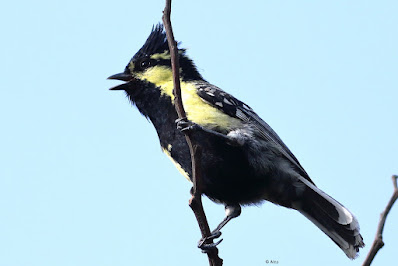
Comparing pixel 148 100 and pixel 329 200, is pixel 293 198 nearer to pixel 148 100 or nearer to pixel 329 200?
pixel 329 200

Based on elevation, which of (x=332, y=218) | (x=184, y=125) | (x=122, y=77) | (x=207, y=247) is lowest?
(x=332, y=218)

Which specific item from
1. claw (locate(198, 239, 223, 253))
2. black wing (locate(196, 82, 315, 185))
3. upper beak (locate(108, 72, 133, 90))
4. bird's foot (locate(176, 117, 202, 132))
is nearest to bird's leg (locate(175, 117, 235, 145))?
bird's foot (locate(176, 117, 202, 132))

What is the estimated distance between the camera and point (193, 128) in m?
4.46

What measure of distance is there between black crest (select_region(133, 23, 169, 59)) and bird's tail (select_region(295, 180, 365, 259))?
72.0 inches

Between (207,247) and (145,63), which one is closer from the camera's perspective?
(207,247)

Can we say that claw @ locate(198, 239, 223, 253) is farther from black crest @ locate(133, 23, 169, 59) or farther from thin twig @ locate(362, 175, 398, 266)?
black crest @ locate(133, 23, 169, 59)

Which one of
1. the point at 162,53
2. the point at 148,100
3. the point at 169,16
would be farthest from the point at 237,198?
the point at 169,16

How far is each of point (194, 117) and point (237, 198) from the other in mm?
810

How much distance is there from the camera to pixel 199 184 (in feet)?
12.3

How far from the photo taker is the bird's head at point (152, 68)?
5.57 meters

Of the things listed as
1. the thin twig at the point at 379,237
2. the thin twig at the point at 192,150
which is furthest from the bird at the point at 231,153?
the thin twig at the point at 379,237

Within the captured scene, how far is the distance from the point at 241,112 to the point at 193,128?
3.31 ft

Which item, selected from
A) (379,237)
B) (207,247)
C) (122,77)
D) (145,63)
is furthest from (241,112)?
(379,237)

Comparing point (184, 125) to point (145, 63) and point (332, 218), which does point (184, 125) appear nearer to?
point (145, 63)
